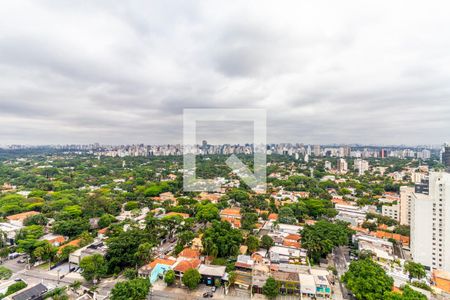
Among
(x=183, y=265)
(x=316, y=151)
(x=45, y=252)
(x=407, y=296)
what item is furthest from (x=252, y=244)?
(x=316, y=151)

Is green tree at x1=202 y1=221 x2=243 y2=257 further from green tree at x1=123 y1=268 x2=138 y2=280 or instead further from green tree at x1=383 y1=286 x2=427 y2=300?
green tree at x1=383 y1=286 x2=427 y2=300

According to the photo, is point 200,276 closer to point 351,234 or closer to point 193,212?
point 193,212

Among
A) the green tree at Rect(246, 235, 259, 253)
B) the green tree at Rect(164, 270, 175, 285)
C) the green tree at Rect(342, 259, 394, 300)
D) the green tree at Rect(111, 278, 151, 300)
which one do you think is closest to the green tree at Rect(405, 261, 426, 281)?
the green tree at Rect(342, 259, 394, 300)

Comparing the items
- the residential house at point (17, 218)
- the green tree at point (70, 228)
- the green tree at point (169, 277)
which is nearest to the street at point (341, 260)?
the green tree at point (169, 277)

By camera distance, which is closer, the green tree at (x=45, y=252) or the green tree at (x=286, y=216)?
the green tree at (x=45, y=252)

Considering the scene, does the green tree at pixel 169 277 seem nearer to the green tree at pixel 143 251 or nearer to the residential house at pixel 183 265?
the residential house at pixel 183 265

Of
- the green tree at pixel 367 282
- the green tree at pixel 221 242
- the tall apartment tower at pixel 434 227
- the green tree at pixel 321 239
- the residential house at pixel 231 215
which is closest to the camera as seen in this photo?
the green tree at pixel 367 282

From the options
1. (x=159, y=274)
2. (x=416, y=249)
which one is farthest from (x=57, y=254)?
(x=416, y=249)
